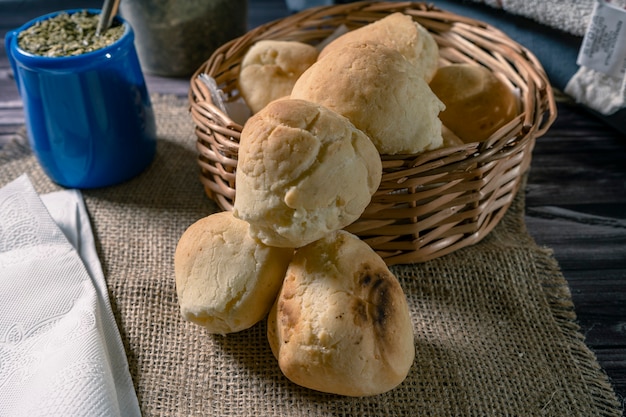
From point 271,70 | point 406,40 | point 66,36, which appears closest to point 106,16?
point 66,36

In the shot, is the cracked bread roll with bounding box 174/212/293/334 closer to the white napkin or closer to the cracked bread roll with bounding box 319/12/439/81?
the white napkin

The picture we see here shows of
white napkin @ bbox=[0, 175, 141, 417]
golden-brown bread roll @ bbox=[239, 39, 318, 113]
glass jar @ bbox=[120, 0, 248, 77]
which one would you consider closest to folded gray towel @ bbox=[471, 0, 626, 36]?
golden-brown bread roll @ bbox=[239, 39, 318, 113]

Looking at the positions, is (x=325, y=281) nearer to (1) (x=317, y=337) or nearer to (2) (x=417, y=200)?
(1) (x=317, y=337)

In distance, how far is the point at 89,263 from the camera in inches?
39.0

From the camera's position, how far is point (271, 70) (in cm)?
106

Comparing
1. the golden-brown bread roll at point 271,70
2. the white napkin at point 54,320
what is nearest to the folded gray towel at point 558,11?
the golden-brown bread roll at point 271,70

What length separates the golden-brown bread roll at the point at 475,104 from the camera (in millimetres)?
1001

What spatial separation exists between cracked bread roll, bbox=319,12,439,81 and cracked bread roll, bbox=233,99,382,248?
272 mm

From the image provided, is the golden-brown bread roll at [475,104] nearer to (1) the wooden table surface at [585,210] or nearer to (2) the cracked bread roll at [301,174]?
(1) the wooden table surface at [585,210]

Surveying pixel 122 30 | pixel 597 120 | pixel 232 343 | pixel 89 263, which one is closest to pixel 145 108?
pixel 122 30

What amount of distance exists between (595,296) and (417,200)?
0.33 metres

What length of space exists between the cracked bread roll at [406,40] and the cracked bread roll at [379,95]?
120 millimetres

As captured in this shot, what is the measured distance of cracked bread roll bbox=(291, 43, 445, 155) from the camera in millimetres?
809

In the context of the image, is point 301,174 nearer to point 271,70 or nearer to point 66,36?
point 271,70
